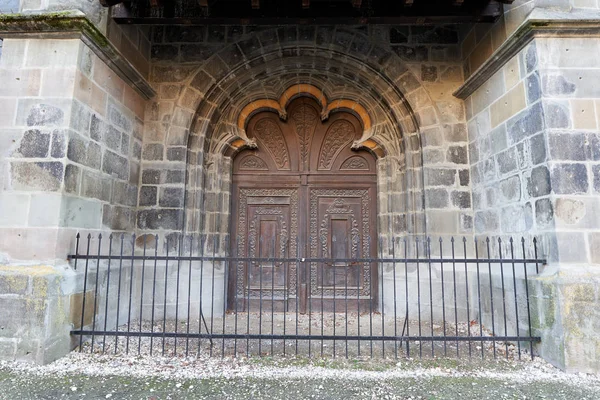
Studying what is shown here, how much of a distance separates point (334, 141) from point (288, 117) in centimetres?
74

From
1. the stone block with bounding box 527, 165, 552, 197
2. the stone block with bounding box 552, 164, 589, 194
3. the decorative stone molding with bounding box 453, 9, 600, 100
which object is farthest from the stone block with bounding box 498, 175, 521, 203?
the decorative stone molding with bounding box 453, 9, 600, 100

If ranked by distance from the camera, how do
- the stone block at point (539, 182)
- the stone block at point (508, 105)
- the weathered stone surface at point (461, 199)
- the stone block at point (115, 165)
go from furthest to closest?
the weathered stone surface at point (461, 199)
the stone block at point (115, 165)
the stone block at point (508, 105)
the stone block at point (539, 182)

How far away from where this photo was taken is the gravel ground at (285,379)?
2342 millimetres

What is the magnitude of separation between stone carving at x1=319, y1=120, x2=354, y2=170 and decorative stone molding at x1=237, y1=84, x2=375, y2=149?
19 cm

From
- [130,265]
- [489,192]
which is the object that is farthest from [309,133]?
[130,265]

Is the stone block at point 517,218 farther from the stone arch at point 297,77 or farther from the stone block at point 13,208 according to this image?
the stone block at point 13,208

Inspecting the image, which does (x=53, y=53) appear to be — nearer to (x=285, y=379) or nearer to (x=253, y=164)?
(x=253, y=164)

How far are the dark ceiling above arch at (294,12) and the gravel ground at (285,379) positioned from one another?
10.7 feet

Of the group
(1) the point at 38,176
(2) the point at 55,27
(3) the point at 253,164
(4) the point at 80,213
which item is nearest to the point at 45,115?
(1) the point at 38,176

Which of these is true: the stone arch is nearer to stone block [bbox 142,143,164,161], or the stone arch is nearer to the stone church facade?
the stone church facade

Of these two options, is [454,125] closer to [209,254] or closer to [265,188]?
[265,188]

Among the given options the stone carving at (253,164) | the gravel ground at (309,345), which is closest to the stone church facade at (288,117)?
the stone carving at (253,164)

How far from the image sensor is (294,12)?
3748 millimetres

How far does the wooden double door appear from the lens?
4738 mm
